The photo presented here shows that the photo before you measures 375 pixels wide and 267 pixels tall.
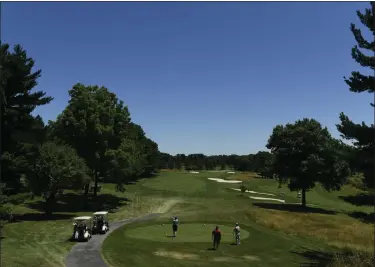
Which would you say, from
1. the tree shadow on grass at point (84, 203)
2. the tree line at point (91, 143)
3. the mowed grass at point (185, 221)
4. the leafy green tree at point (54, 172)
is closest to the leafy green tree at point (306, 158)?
the tree line at point (91, 143)

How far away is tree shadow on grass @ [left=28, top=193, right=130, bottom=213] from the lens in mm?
54344

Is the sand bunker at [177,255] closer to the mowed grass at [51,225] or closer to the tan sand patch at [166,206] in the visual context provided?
the mowed grass at [51,225]

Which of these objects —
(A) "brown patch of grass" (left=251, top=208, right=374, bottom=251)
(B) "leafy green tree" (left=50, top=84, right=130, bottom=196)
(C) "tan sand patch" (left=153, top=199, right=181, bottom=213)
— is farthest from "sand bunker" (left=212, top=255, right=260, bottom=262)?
(B) "leafy green tree" (left=50, top=84, right=130, bottom=196)

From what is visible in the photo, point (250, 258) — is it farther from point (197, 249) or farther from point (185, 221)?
point (185, 221)

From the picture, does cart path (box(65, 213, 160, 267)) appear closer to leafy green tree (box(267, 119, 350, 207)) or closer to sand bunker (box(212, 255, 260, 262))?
sand bunker (box(212, 255, 260, 262))

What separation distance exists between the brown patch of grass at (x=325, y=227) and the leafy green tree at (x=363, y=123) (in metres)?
9.65

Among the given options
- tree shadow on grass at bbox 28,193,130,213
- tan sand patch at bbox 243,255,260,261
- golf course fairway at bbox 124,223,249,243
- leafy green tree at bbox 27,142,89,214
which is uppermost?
leafy green tree at bbox 27,142,89,214

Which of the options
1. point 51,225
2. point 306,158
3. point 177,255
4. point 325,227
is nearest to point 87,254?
point 177,255

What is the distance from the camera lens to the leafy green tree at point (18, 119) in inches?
1470

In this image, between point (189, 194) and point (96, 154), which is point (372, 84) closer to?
point (96, 154)

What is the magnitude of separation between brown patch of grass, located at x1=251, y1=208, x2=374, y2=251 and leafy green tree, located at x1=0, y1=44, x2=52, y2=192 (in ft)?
95.1

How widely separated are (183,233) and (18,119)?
21.0 m

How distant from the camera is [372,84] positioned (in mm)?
31656

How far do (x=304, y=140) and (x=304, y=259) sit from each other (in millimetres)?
41325
